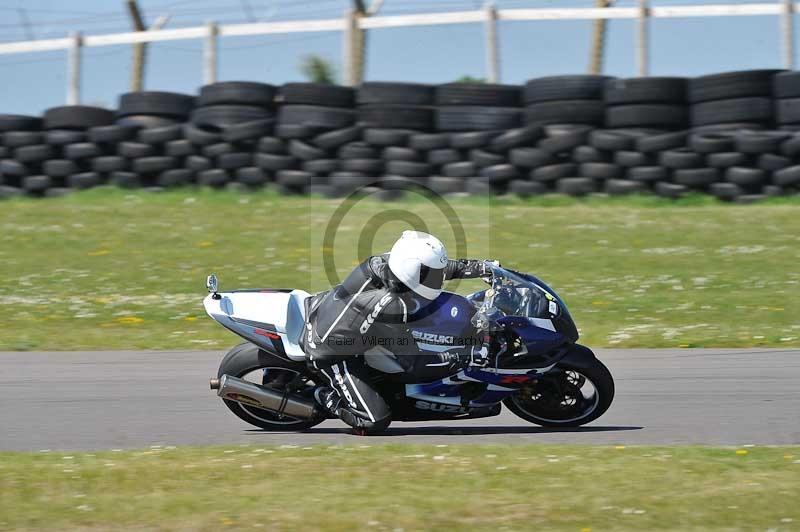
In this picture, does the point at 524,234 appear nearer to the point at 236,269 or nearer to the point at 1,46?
the point at 236,269

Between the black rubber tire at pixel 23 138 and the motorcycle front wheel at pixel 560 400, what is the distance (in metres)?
11.0

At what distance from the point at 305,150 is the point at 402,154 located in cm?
139

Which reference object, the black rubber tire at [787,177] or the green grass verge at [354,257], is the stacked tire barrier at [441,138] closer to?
the black rubber tire at [787,177]

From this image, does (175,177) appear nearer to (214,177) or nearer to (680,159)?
(214,177)

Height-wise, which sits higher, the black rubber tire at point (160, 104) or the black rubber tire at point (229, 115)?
the black rubber tire at point (160, 104)

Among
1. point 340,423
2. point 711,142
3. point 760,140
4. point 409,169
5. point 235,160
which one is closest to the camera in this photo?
point 340,423

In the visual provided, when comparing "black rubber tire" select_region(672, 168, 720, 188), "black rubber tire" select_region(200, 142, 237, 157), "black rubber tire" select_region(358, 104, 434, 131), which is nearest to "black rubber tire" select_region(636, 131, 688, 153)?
"black rubber tire" select_region(672, 168, 720, 188)

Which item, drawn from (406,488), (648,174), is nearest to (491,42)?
(648,174)

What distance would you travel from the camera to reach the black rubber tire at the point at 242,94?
15898mm

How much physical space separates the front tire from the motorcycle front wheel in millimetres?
1307

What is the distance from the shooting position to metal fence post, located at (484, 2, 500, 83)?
1681 cm

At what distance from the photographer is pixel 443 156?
15211 millimetres

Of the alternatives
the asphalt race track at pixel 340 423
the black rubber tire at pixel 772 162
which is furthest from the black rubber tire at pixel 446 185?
the asphalt race track at pixel 340 423

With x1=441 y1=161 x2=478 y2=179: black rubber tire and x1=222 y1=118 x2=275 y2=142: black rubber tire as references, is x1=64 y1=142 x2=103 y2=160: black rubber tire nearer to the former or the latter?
x1=222 y1=118 x2=275 y2=142: black rubber tire
